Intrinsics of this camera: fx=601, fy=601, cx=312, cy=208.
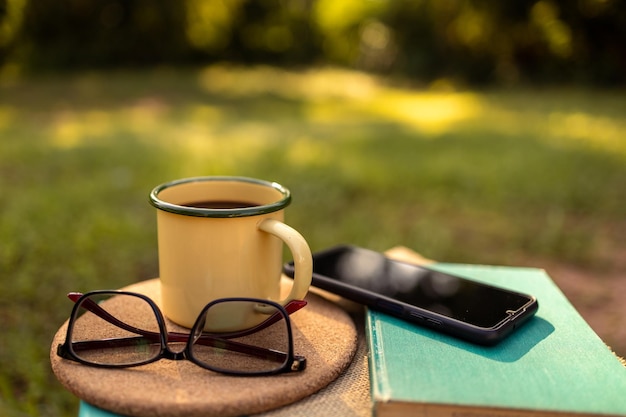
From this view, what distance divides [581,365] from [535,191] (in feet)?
12.1

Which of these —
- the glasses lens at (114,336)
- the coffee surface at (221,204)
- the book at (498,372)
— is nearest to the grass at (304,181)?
the glasses lens at (114,336)

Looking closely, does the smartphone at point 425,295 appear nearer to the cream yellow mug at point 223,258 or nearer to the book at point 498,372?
the book at point 498,372

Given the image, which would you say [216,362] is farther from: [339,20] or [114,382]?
[339,20]

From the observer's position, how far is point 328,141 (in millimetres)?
5980

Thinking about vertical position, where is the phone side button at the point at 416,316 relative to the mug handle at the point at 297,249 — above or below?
below

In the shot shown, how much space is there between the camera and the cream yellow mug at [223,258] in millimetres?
980

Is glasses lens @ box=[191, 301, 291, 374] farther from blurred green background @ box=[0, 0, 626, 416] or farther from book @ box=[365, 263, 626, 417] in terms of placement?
blurred green background @ box=[0, 0, 626, 416]

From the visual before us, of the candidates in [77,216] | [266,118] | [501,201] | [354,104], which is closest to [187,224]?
[77,216]

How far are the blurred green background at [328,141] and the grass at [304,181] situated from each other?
17 millimetres

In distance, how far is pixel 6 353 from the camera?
2.21 meters

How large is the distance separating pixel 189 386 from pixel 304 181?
141 inches

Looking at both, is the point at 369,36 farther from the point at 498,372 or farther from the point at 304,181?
the point at 498,372

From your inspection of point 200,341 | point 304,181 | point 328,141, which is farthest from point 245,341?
point 328,141

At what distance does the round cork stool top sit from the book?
90 millimetres
